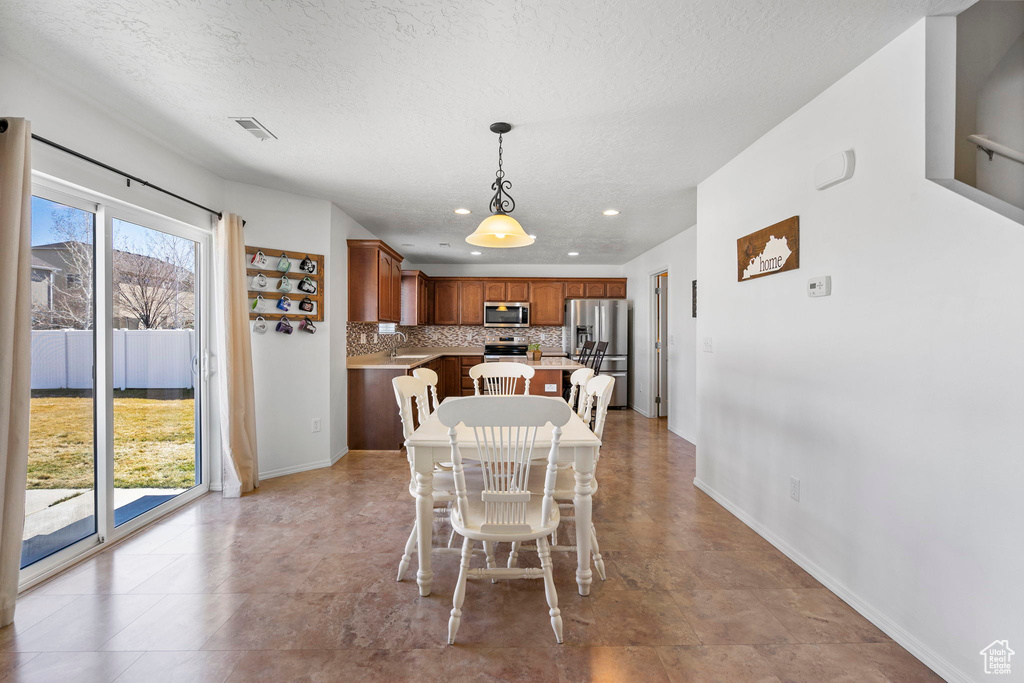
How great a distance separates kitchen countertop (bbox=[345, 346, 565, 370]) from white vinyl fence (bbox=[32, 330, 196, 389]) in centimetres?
148

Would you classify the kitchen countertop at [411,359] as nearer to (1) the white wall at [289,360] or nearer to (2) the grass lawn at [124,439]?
(1) the white wall at [289,360]

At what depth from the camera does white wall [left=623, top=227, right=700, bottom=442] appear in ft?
16.2

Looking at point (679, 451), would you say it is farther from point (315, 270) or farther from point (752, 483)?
point (315, 270)

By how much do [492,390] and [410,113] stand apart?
1993 millimetres

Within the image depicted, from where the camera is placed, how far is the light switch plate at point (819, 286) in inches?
82.6

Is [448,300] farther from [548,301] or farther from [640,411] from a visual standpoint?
[640,411]

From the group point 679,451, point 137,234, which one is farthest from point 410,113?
point 679,451

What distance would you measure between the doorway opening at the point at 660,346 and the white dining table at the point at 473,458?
4324mm

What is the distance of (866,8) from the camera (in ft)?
5.24

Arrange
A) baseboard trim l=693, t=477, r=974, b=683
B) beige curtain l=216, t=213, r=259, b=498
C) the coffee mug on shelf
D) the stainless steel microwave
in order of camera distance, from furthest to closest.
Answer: the stainless steel microwave → the coffee mug on shelf → beige curtain l=216, t=213, r=259, b=498 → baseboard trim l=693, t=477, r=974, b=683

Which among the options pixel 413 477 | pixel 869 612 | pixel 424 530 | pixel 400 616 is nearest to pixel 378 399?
pixel 413 477

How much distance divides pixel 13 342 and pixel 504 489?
2.08 metres

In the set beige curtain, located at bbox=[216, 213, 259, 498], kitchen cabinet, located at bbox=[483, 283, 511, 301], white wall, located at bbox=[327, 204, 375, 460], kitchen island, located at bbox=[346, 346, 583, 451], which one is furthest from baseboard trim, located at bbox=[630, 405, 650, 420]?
beige curtain, located at bbox=[216, 213, 259, 498]

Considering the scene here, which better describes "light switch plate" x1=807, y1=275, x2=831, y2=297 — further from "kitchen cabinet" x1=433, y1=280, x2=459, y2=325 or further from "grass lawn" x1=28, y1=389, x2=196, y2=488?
"kitchen cabinet" x1=433, y1=280, x2=459, y2=325
